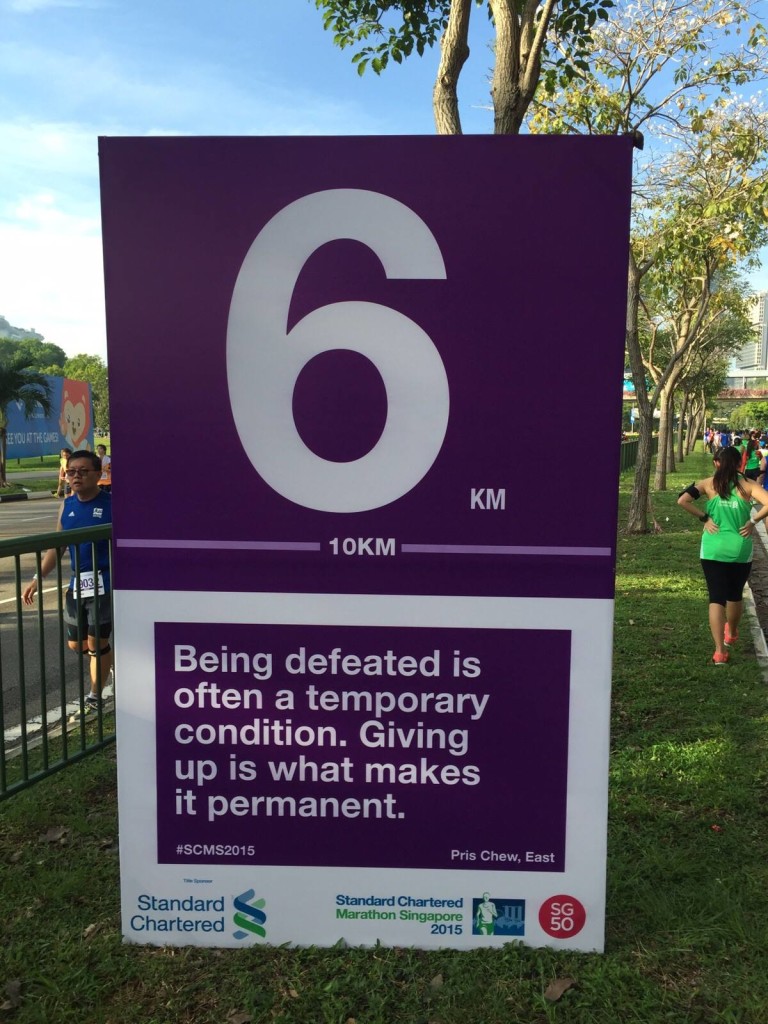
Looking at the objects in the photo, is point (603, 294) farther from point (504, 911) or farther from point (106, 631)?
point (106, 631)

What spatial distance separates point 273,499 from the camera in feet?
9.47

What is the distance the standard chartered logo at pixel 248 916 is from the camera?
3.06 metres

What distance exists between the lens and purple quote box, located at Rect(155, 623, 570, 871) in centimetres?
293

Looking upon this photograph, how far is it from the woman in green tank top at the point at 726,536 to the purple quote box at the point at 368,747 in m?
4.40

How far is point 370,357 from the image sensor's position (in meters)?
2.83

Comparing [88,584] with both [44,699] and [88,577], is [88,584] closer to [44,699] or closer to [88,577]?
[88,577]

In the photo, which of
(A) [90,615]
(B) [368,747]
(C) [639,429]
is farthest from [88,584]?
(C) [639,429]

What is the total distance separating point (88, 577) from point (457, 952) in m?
3.20

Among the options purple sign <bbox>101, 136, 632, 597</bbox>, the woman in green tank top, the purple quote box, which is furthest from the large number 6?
the woman in green tank top

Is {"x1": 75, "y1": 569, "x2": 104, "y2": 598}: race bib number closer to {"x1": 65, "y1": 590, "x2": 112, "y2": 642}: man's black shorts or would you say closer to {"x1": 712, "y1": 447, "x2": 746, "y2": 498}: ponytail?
{"x1": 65, "y1": 590, "x2": 112, "y2": 642}: man's black shorts

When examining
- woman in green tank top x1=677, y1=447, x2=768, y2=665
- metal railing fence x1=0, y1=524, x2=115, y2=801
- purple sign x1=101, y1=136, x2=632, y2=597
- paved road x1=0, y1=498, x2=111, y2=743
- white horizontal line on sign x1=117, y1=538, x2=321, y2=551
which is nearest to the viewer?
purple sign x1=101, y1=136, x2=632, y2=597

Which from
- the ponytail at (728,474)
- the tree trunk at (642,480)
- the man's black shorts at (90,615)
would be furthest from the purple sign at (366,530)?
the tree trunk at (642,480)

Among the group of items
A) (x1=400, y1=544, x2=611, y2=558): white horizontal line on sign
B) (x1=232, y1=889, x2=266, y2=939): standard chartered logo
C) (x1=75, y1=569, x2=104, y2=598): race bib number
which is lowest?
(x1=232, y1=889, x2=266, y2=939): standard chartered logo

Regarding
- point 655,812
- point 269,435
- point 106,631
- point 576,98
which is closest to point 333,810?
point 269,435
